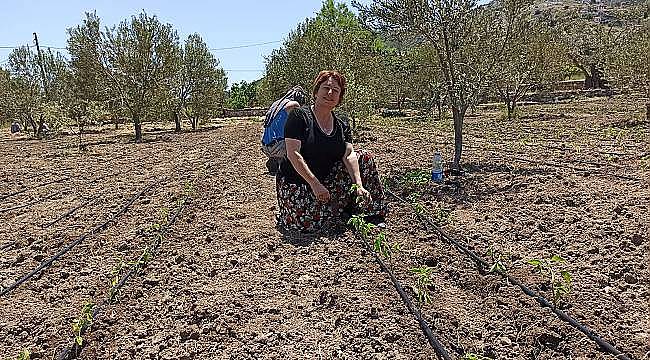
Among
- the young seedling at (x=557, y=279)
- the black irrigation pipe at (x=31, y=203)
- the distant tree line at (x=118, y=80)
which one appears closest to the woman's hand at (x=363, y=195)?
the young seedling at (x=557, y=279)

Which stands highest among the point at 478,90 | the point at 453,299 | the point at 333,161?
the point at 478,90

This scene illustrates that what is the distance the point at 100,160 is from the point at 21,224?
904cm

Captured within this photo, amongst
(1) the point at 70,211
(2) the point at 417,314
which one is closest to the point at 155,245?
(1) the point at 70,211

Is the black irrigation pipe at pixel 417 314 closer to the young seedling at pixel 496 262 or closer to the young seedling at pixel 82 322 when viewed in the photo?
the young seedling at pixel 496 262

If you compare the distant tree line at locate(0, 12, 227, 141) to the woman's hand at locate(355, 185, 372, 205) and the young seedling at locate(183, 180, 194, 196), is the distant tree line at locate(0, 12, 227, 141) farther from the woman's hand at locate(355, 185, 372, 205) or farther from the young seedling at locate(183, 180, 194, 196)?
the woman's hand at locate(355, 185, 372, 205)

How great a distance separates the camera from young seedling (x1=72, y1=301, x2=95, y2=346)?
3.70m

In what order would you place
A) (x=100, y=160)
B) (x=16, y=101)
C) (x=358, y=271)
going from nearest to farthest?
(x=358, y=271) < (x=100, y=160) < (x=16, y=101)

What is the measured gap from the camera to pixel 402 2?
8836 mm

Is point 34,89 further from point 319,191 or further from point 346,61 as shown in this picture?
point 319,191

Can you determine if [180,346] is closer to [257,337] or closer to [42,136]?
[257,337]

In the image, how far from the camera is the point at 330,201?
6.00m

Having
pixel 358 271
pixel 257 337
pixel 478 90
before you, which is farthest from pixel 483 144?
pixel 257 337

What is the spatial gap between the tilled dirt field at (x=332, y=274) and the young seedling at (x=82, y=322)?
76 mm

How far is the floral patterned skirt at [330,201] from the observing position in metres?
5.87
